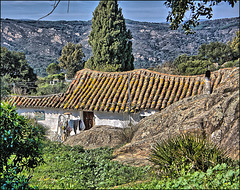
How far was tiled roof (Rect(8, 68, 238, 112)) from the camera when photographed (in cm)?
1420

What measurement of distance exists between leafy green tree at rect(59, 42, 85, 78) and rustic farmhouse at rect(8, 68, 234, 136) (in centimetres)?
3839

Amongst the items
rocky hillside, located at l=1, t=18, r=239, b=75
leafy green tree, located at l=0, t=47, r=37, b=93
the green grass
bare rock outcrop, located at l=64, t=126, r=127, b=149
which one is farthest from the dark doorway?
leafy green tree, located at l=0, t=47, r=37, b=93

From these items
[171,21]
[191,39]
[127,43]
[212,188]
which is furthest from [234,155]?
[191,39]

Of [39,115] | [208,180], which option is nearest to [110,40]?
[39,115]

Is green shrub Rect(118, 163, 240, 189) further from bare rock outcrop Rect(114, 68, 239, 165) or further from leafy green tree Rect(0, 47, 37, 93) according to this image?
leafy green tree Rect(0, 47, 37, 93)

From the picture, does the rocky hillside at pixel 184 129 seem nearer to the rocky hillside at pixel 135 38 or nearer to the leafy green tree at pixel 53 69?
the rocky hillside at pixel 135 38

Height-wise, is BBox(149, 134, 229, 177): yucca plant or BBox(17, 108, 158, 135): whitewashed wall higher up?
BBox(149, 134, 229, 177): yucca plant

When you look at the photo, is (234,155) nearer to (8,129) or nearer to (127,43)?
(8,129)

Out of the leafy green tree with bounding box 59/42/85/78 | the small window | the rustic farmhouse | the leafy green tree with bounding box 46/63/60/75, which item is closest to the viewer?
the rustic farmhouse

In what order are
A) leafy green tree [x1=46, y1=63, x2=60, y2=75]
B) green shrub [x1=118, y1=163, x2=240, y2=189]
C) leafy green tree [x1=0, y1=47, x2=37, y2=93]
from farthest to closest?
leafy green tree [x1=46, y1=63, x2=60, y2=75] < leafy green tree [x1=0, y1=47, x2=37, y2=93] < green shrub [x1=118, y1=163, x2=240, y2=189]

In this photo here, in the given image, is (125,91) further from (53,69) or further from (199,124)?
(53,69)

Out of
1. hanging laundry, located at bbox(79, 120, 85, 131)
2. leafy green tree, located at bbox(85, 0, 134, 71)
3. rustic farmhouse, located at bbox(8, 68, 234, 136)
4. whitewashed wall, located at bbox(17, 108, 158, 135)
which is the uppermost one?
leafy green tree, located at bbox(85, 0, 134, 71)

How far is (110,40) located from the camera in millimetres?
34469

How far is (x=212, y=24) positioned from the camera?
168 feet
